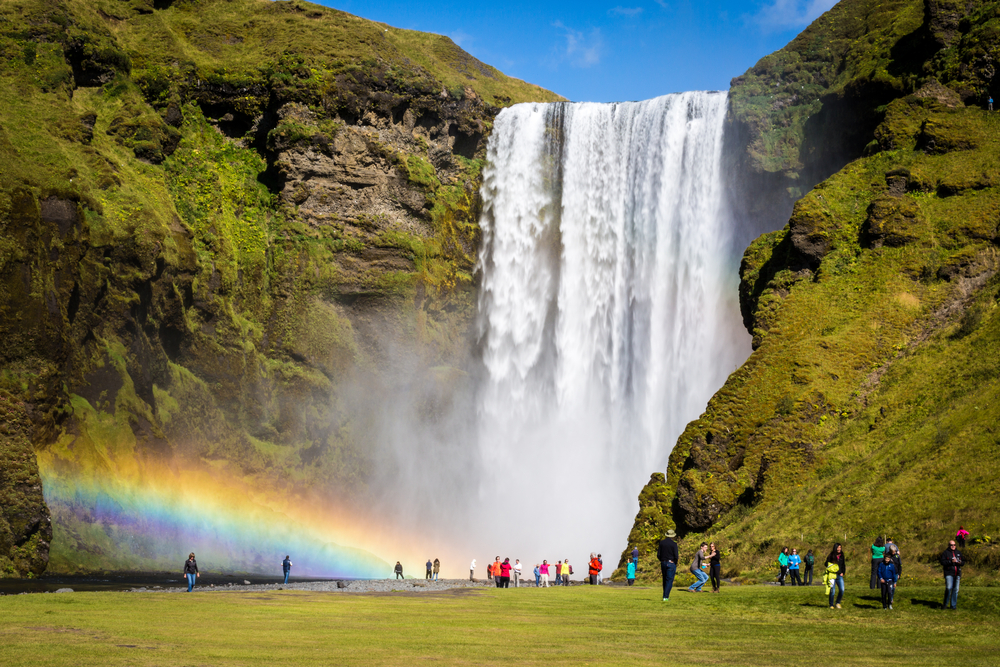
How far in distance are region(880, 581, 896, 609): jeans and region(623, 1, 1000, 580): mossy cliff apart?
4718 millimetres

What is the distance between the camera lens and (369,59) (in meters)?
72.6

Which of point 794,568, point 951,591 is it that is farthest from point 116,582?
point 951,591

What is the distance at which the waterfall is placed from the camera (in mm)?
60312

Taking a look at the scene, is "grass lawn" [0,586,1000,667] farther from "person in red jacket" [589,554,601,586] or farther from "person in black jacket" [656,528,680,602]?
"person in red jacket" [589,554,601,586]

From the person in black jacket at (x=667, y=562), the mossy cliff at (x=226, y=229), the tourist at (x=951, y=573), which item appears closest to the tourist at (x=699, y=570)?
the person in black jacket at (x=667, y=562)

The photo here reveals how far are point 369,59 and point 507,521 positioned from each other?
38.1 metres

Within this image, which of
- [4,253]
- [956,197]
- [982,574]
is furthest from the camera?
[4,253]

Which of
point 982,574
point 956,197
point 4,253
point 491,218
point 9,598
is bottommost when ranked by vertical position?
point 9,598

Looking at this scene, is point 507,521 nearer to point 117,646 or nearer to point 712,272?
point 712,272

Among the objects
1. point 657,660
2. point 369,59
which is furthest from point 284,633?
point 369,59

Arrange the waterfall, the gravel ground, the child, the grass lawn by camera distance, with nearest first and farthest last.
→ the grass lawn → the child → the gravel ground → the waterfall

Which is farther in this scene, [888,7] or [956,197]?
[888,7]

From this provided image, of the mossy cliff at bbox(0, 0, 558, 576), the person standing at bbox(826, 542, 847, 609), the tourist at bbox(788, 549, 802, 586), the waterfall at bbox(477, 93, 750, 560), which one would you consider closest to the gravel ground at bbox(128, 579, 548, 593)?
the tourist at bbox(788, 549, 802, 586)

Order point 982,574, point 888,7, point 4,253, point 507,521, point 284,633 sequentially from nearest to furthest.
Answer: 1. point 284,633
2. point 982,574
3. point 4,253
4. point 888,7
5. point 507,521
